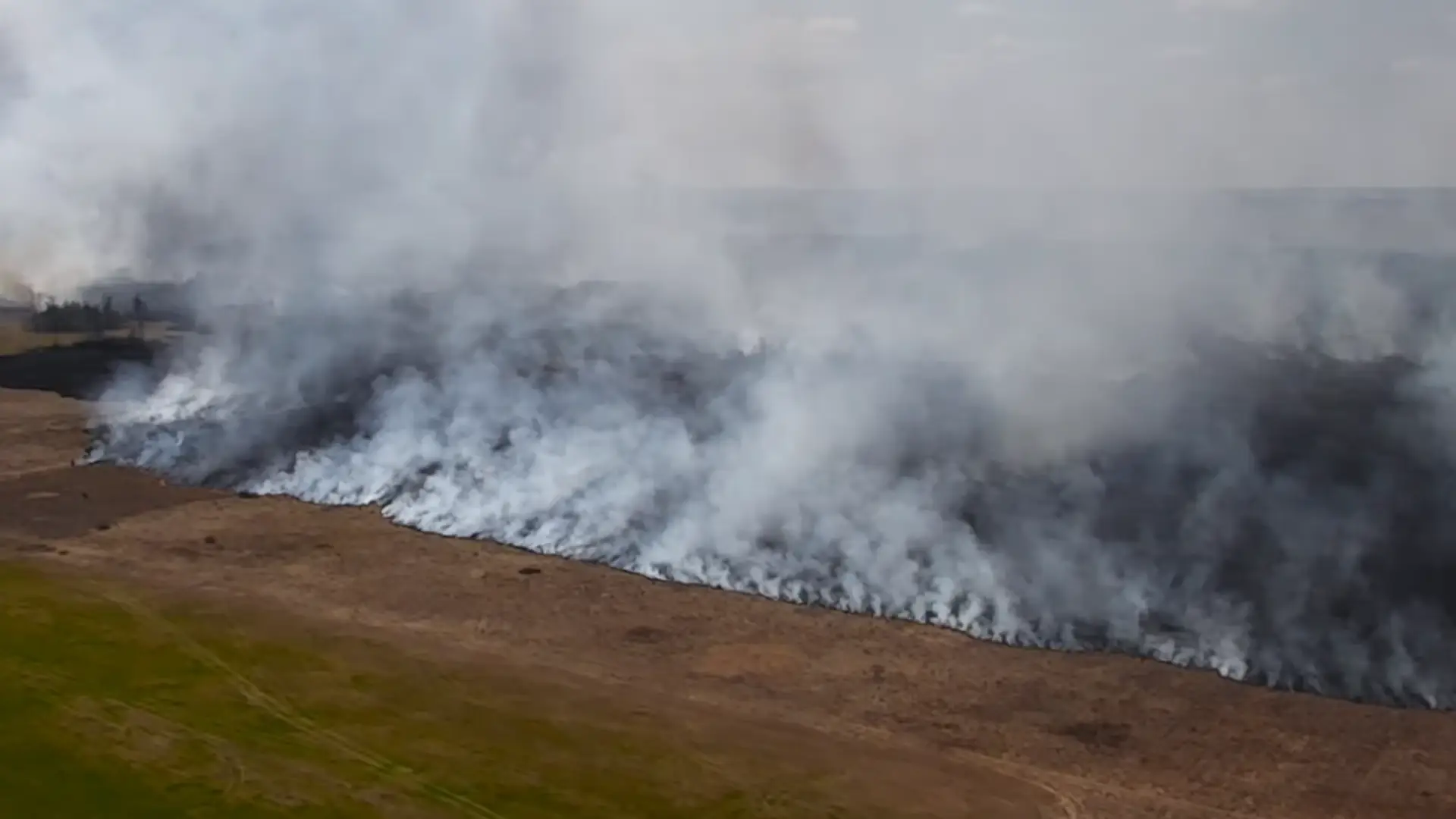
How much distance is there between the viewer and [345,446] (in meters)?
61.4

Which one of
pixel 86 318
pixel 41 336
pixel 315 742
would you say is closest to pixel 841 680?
pixel 315 742

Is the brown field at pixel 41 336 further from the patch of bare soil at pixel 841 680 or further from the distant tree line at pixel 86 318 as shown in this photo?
the patch of bare soil at pixel 841 680

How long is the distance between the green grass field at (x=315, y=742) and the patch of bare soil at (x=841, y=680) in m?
2.01

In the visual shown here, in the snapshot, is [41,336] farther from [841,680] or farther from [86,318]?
[841,680]

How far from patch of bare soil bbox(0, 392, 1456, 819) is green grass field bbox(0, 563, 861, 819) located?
2007 mm

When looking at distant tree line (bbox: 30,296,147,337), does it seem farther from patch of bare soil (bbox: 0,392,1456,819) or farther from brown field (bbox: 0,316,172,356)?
patch of bare soil (bbox: 0,392,1456,819)

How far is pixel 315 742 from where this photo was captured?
102 ft

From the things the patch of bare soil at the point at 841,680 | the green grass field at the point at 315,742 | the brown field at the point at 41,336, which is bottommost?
the patch of bare soil at the point at 841,680

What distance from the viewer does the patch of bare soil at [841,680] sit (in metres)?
31.4

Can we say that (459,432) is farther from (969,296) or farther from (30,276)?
(30,276)

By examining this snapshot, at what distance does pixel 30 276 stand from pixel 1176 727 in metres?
99.8

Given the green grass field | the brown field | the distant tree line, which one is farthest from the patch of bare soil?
the distant tree line

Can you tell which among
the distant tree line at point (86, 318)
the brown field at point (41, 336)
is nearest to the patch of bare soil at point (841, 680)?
the brown field at point (41, 336)

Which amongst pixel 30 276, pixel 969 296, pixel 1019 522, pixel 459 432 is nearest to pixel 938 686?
pixel 1019 522
